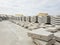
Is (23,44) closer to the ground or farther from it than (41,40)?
closer to the ground

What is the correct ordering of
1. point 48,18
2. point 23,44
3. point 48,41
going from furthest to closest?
point 48,18, point 23,44, point 48,41

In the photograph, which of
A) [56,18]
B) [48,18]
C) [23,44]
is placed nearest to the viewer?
[23,44]

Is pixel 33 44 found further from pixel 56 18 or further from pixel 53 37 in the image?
pixel 56 18

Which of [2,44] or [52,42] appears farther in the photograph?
[2,44]

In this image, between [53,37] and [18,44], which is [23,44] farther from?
[53,37]

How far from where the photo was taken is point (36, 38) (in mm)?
1648

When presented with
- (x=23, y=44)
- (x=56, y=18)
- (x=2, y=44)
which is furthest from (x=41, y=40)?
(x=56, y=18)

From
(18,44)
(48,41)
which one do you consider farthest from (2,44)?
(48,41)

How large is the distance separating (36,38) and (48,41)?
0.24 metres

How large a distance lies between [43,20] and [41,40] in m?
3.14

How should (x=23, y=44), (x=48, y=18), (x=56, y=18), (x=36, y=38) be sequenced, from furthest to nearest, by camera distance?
(x=48, y=18), (x=56, y=18), (x=23, y=44), (x=36, y=38)

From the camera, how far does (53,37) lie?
5.09 ft

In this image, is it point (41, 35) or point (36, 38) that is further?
point (36, 38)

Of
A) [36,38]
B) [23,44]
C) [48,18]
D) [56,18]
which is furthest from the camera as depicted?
[48,18]
